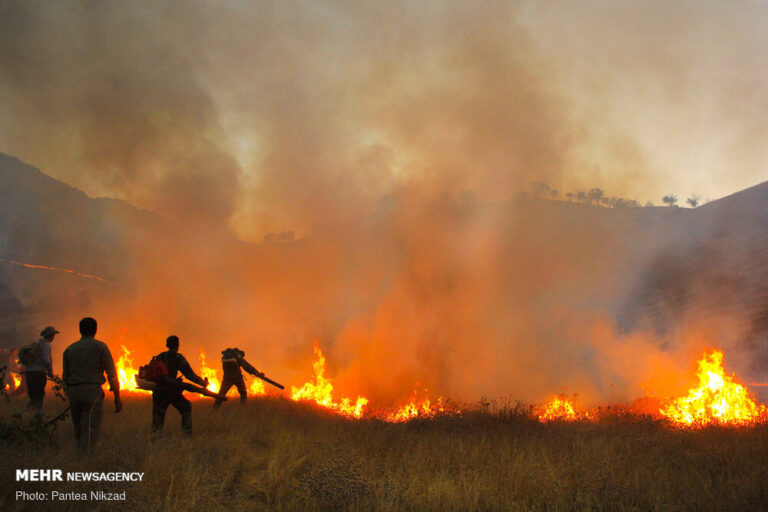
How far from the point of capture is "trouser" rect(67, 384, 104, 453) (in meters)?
5.64

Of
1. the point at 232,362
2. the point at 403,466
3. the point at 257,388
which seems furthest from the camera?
the point at 257,388

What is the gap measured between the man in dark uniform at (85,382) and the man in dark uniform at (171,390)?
0.98 meters

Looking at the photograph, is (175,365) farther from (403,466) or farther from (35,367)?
(403,466)

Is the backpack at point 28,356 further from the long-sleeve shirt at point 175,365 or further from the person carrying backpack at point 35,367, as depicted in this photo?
the long-sleeve shirt at point 175,365

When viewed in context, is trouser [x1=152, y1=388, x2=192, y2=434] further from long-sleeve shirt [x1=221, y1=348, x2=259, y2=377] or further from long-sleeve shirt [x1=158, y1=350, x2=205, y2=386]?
long-sleeve shirt [x1=221, y1=348, x2=259, y2=377]

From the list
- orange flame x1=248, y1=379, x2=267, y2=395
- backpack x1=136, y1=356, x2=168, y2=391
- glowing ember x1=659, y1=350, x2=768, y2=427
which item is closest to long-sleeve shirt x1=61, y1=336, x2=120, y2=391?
backpack x1=136, y1=356, x2=168, y2=391

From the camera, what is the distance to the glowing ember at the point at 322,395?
1234 cm

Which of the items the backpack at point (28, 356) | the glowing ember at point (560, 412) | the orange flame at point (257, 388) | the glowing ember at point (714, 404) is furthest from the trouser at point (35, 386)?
the glowing ember at point (714, 404)

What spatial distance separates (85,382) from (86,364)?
0.24 metres

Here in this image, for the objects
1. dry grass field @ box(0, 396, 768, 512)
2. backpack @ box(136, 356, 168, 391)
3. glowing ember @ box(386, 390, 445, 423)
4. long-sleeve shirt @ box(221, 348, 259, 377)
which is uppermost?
long-sleeve shirt @ box(221, 348, 259, 377)

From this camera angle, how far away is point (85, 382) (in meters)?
5.66

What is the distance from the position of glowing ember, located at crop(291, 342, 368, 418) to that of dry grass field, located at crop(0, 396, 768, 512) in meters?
3.86

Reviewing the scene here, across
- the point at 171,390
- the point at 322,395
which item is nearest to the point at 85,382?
the point at 171,390

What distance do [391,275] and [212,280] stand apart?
14.5 m
